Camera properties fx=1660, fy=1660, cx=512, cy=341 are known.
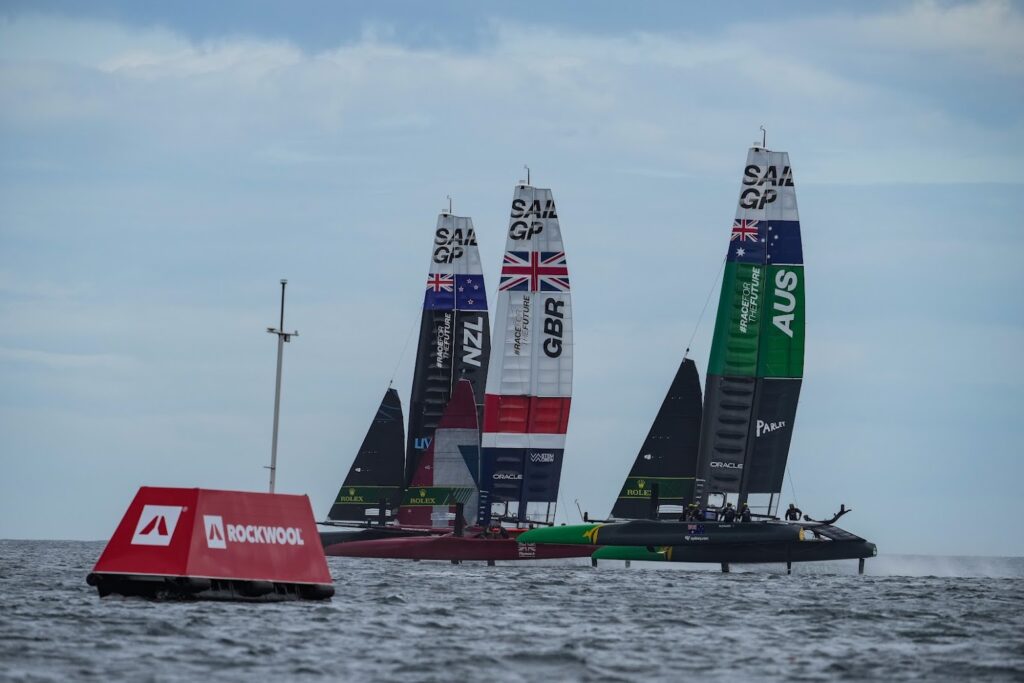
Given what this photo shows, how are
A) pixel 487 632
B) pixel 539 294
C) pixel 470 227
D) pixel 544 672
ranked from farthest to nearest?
pixel 470 227 → pixel 539 294 → pixel 487 632 → pixel 544 672

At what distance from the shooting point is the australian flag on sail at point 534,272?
241 ft

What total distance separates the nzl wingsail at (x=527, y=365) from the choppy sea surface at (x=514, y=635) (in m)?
23.7

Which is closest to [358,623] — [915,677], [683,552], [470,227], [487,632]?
[487,632]

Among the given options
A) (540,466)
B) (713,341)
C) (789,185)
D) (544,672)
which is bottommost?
(544,672)

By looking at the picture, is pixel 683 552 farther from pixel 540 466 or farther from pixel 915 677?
pixel 915 677

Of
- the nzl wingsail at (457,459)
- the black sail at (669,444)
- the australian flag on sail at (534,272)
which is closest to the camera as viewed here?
the black sail at (669,444)

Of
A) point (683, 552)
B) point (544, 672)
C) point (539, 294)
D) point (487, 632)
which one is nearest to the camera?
point (544, 672)

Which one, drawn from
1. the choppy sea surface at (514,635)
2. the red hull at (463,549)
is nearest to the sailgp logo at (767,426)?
the red hull at (463,549)

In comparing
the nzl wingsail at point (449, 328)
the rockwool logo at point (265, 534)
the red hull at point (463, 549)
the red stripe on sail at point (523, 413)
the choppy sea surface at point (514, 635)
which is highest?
the nzl wingsail at point (449, 328)

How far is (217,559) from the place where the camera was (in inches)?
1273

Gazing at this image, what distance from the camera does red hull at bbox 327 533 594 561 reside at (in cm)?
6575

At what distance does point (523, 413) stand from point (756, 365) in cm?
1266

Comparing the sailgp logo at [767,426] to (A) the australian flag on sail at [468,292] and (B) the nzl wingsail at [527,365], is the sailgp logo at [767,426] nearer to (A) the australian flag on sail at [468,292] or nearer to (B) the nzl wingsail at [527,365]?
(B) the nzl wingsail at [527,365]

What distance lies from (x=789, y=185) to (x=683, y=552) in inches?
617
